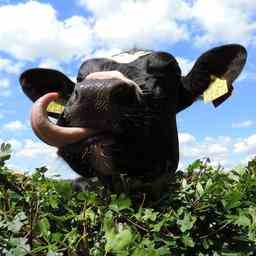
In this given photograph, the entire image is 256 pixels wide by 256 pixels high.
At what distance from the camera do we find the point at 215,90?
3748mm

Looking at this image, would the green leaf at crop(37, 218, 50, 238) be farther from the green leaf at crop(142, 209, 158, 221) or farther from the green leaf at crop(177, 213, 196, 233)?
the green leaf at crop(177, 213, 196, 233)

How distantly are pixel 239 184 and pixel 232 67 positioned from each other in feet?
4.50

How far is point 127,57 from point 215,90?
2.13ft

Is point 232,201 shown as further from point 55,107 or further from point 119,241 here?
point 55,107

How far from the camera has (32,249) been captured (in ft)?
6.16

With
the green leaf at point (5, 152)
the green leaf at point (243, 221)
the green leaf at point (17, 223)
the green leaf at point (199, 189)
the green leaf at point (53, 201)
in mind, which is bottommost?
the green leaf at point (17, 223)

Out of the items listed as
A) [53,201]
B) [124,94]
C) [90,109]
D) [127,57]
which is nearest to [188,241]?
[53,201]

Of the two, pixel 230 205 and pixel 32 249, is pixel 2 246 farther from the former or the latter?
pixel 230 205

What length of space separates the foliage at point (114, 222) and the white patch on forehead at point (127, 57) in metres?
1.19

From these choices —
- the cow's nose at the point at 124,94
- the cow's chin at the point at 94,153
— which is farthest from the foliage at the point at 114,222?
the cow's nose at the point at 124,94

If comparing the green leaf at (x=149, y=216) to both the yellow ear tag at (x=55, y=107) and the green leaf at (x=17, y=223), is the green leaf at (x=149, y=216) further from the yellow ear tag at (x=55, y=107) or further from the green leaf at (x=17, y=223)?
the yellow ear tag at (x=55, y=107)

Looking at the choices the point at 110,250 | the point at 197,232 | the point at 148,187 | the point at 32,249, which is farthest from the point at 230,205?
the point at 32,249

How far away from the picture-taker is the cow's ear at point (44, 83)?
3.84 m

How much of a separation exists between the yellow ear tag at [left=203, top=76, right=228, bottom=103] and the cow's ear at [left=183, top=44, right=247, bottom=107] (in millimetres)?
24
